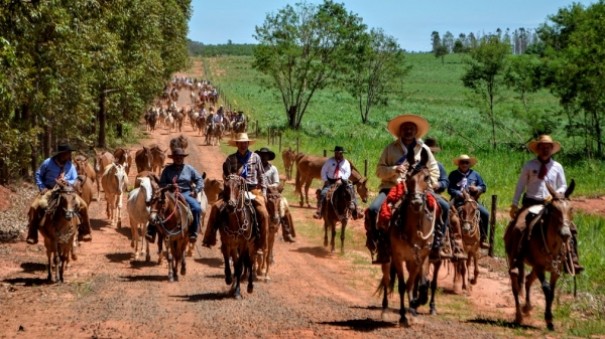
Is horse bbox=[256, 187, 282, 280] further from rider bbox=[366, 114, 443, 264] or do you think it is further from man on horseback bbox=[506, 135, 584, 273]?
Result: man on horseback bbox=[506, 135, 584, 273]

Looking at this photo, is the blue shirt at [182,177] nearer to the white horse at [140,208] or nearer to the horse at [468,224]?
the white horse at [140,208]

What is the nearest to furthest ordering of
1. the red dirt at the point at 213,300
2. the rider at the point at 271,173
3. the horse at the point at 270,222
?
Answer: the red dirt at the point at 213,300 → the horse at the point at 270,222 → the rider at the point at 271,173

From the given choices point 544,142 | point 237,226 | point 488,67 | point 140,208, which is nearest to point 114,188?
point 140,208

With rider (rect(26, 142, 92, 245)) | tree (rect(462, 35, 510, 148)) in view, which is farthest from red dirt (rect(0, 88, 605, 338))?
tree (rect(462, 35, 510, 148))

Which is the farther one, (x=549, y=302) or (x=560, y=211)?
(x=549, y=302)

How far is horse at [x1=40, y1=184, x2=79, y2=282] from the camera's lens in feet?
48.5

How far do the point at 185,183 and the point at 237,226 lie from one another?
2824mm

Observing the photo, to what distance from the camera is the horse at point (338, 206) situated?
2011 centimetres

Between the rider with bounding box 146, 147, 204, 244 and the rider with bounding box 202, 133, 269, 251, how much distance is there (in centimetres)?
172

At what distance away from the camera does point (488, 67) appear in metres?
52.7

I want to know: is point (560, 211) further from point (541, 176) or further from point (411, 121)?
point (411, 121)

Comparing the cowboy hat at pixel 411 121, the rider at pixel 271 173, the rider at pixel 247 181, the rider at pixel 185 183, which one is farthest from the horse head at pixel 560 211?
the rider at pixel 185 183

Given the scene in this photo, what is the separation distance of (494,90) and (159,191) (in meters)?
42.2

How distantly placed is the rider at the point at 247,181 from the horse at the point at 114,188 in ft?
30.1
